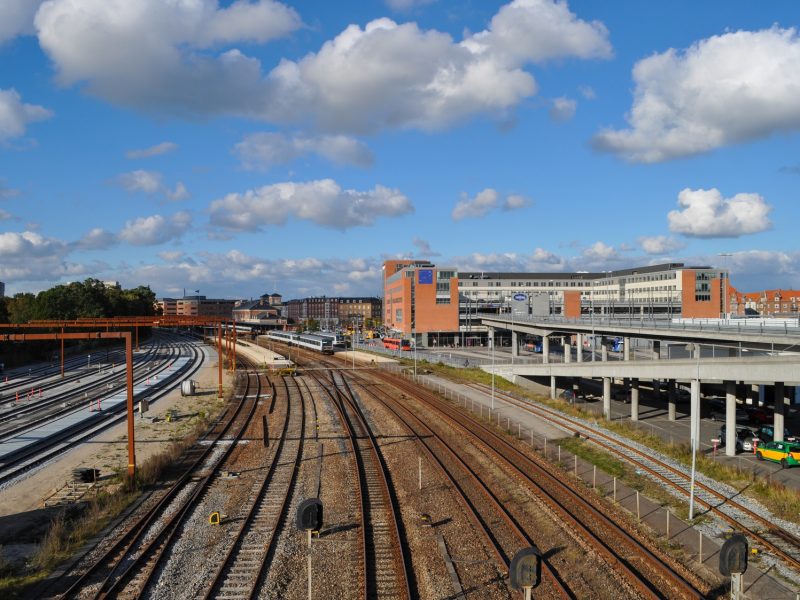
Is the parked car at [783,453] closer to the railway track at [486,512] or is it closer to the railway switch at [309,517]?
the railway track at [486,512]

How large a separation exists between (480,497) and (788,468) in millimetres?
17805

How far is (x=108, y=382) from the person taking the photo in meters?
60.2

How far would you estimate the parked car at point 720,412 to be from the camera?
45.4 meters

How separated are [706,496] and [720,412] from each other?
28709 millimetres

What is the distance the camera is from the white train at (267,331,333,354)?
98.2 meters

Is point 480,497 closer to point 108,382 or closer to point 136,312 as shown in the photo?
point 108,382

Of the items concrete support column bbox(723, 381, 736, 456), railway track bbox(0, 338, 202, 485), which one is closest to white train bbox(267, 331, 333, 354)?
railway track bbox(0, 338, 202, 485)

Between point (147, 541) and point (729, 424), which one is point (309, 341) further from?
point (147, 541)

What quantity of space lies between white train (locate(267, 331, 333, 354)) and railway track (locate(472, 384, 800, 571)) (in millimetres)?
62887

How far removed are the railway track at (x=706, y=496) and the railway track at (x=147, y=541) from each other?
17798 mm

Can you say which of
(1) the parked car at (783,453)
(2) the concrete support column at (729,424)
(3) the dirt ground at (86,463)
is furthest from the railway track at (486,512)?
(1) the parked car at (783,453)

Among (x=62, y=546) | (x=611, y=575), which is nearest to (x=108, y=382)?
(x=62, y=546)

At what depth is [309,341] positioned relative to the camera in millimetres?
104938

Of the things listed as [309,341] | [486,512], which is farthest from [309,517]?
[309,341]
